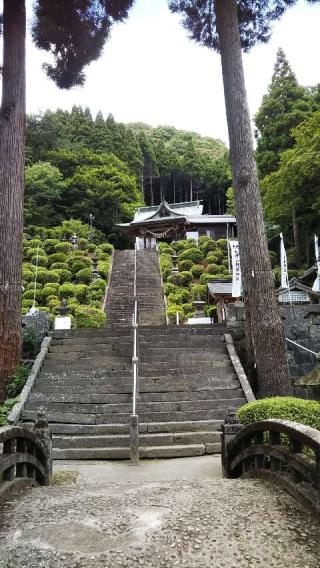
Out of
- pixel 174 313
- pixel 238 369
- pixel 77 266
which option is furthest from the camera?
pixel 77 266

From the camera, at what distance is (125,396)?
7.17 meters

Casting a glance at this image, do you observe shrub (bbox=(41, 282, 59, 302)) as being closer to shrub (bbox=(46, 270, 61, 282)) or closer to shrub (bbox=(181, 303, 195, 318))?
shrub (bbox=(46, 270, 61, 282))

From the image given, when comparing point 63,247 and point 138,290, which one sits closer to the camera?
point 138,290

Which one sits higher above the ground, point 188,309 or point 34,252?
point 34,252

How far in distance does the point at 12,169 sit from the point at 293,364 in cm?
674

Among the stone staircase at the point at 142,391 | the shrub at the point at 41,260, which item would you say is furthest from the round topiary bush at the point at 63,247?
the stone staircase at the point at 142,391

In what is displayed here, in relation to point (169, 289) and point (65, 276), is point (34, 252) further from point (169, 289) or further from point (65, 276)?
point (169, 289)

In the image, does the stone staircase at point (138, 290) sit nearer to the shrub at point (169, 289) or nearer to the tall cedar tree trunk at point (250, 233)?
the shrub at point (169, 289)

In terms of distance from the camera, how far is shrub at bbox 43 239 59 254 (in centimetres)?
2692

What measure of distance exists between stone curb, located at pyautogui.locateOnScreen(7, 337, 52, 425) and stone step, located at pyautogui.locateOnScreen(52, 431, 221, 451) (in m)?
0.76

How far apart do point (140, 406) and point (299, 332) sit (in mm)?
3913

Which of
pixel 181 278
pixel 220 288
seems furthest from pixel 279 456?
pixel 181 278

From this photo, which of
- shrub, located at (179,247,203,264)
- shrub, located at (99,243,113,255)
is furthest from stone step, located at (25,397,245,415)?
shrub, located at (99,243,113,255)

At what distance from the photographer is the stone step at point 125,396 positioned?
709 cm
